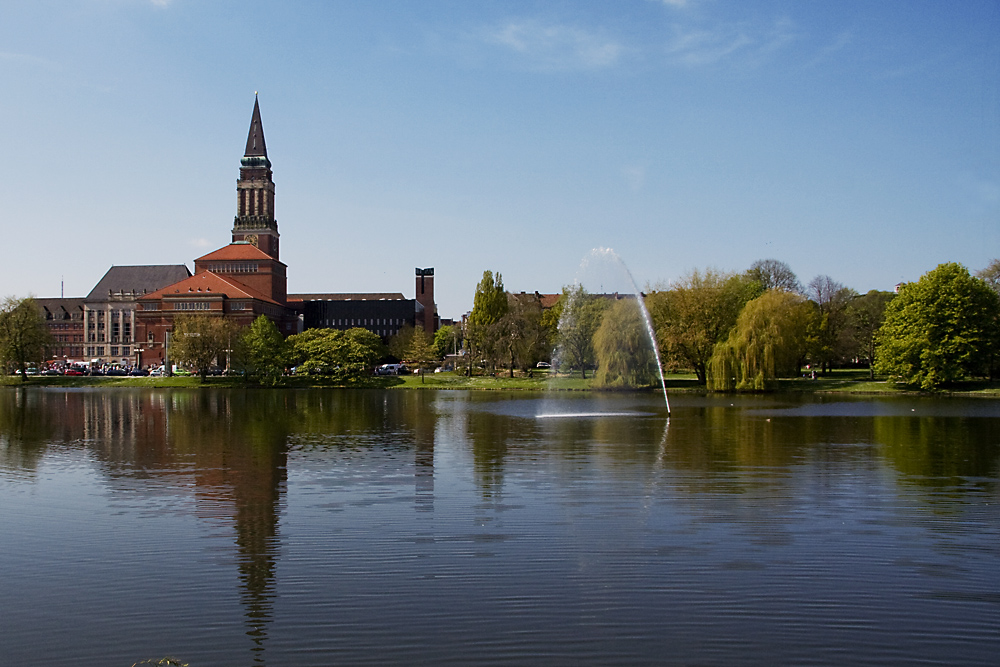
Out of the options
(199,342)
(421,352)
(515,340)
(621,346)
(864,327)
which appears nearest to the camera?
(621,346)

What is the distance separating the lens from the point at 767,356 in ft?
213

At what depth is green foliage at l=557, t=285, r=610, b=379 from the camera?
62.9m

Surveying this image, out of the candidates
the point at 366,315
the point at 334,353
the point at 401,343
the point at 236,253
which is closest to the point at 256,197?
the point at 236,253

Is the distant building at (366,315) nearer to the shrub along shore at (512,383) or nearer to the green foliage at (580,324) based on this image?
the shrub along shore at (512,383)

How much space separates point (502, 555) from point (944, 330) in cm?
6538

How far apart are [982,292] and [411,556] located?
70.2 m

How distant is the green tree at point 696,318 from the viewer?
230ft

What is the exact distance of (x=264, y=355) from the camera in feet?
305

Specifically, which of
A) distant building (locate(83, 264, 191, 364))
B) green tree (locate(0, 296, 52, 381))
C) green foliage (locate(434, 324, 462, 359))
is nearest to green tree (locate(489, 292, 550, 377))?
green foliage (locate(434, 324, 462, 359))

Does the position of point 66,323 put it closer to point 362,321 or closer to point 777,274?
point 362,321

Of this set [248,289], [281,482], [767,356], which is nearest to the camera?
[281,482]

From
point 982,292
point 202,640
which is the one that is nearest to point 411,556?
point 202,640

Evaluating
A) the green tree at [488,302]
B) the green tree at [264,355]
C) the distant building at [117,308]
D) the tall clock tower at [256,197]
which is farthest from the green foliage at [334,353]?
the distant building at [117,308]

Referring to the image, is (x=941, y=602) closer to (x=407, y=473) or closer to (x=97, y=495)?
(x=407, y=473)
